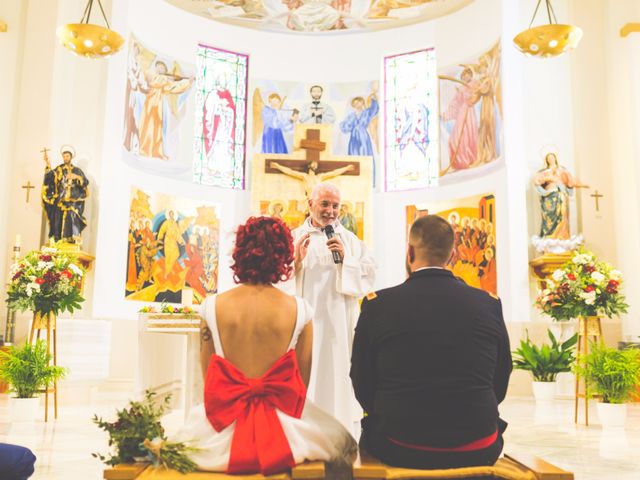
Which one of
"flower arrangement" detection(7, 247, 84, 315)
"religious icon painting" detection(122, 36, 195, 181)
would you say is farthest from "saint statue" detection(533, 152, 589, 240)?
"flower arrangement" detection(7, 247, 84, 315)

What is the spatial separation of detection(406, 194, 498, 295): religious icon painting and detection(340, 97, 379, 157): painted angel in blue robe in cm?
271

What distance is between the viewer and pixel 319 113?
1659 cm

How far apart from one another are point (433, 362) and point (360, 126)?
1415cm

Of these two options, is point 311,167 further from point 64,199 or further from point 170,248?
point 64,199

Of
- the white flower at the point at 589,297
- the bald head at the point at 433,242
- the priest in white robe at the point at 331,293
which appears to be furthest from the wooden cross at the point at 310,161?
the bald head at the point at 433,242

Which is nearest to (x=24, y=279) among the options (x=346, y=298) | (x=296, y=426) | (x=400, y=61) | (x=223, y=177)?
(x=346, y=298)

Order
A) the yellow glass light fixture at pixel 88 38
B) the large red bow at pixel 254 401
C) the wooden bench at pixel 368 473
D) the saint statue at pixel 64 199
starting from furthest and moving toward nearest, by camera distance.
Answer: the saint statue at pixel 64 199 < the yellow glass light fixture at pixel 88 38 < the large red bow at pixel 254 401 < the wooden bench at pixel 368 473

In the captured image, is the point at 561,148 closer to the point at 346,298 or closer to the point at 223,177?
the point at 223,177

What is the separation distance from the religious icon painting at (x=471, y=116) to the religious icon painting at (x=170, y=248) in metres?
5.39

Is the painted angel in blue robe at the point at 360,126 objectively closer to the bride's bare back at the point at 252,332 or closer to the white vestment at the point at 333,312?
the white vestment at the point at 333,312

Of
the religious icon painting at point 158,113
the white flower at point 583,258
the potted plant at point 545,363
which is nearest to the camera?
the white flower at point 583,258

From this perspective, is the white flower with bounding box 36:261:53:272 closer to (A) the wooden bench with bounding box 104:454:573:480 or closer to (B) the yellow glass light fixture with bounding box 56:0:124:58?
(B) the yellow glass light fixture with bounding box 56:0:124:58

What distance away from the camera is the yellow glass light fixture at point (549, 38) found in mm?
8922

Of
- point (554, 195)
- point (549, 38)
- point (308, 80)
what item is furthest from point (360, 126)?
point (549, 38)
